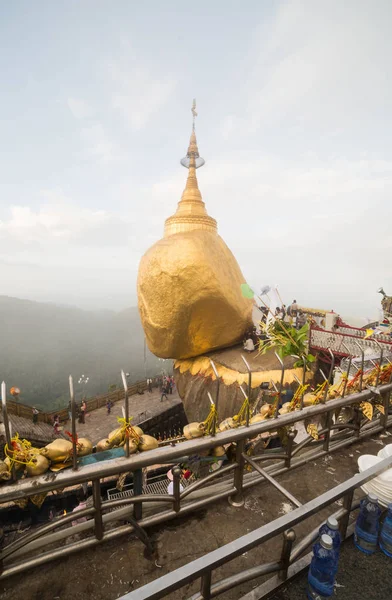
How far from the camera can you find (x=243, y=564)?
5.90ft

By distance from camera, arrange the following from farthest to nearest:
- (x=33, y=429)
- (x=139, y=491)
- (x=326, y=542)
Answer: (x=33, y=429)
(x=139, y=491)
(x=326, y=542)

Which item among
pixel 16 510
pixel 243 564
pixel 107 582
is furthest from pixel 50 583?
pixel 16 510

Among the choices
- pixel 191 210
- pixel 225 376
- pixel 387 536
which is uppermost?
pixel 191 210

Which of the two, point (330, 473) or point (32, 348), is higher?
point (330, 473)

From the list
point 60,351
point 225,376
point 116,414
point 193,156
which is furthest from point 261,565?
point 60,351

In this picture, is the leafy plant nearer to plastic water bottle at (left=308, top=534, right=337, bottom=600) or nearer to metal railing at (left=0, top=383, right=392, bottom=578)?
metal railing at (left=0, top=383, right=392, bottom=578)

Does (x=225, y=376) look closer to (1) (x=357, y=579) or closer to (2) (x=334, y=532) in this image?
(1) (x=357, y=579)

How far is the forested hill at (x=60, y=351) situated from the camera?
41344 mm

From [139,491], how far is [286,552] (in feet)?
3.24

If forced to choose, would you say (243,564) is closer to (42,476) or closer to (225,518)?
(225,518)

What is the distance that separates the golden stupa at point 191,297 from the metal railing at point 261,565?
26.5 feet

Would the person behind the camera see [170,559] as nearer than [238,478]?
Yes

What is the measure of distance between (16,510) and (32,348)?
71268 mm

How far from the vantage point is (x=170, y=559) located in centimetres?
181
